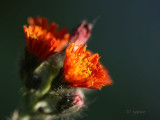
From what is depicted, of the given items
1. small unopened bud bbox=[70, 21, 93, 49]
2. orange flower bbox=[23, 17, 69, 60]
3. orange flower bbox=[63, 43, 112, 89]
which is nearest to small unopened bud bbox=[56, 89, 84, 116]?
orange flower bbox=[63, 43, 112, 89]

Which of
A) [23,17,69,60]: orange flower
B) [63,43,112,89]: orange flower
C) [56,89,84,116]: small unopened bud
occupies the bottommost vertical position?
[56,89,84,116]: small unopened bud

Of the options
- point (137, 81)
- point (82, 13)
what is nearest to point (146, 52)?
point (137, 81)

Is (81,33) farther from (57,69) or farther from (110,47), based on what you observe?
(110,47)

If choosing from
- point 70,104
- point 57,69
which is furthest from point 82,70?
point 57,69

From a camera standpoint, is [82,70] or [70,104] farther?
[70,104]

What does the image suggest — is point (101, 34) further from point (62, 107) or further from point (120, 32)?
point (62, 107)

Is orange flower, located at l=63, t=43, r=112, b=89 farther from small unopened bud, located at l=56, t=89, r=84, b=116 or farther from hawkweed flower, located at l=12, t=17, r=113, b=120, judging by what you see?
small unopened bud, located at l=56, t=89, r=84, b=116
